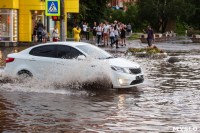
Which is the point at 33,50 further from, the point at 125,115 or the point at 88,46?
the point at 125,115

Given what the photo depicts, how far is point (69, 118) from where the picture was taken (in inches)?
374

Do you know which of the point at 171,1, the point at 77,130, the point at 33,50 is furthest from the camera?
the point at 171,1

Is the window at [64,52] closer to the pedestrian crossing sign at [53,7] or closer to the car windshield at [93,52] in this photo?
the car windshield at [93,52]

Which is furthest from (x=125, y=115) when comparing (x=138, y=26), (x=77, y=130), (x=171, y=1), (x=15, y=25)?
(x=138, y=26)

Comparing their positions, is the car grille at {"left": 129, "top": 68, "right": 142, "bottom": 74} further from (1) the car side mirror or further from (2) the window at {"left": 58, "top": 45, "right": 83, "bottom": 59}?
(2) the window at {"left": 58, "top": 45, "right": 83, "bottom": 59}

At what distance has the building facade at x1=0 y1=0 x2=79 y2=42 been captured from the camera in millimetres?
39750

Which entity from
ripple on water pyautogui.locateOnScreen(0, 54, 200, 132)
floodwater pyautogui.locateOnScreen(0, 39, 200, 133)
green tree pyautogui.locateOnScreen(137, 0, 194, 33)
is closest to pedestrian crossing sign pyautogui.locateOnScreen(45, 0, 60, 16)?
floodwater pyautogui.locateOnScreen(0, 39, 200, 133)

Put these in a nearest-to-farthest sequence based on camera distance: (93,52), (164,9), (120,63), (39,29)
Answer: (120,63) → (93,52) → (39,29) → (164,9)

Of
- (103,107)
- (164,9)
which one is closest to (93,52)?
(103,107)

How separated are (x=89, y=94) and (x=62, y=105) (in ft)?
6.67

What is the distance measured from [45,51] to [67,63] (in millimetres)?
970

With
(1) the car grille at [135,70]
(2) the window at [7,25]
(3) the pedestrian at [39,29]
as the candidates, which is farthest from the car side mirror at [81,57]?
(2) the window at [7,25]

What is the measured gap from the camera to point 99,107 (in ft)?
35.9

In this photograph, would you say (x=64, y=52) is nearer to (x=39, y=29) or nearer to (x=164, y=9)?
(x=39, y=29)
